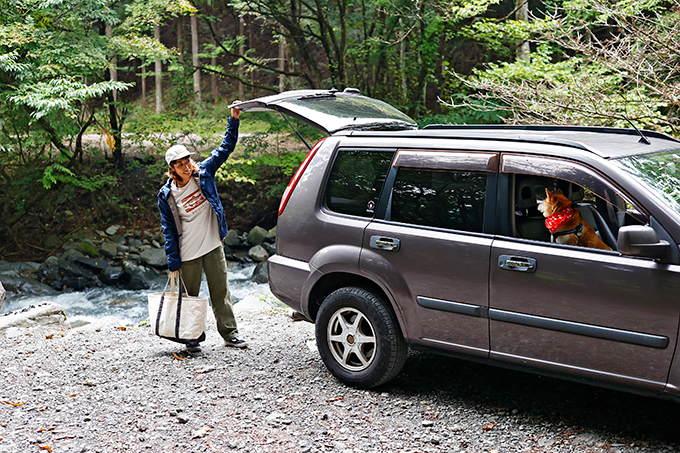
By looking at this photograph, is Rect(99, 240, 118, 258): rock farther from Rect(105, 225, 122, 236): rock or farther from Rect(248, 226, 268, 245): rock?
Rect(248, 226, 268, 245): rock

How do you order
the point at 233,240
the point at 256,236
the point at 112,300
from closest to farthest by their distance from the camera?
1. the point at 112,300
2. the point at 233,240
3. the point at 256,236

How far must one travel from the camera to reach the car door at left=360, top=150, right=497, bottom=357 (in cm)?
395

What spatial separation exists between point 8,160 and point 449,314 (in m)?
15.3

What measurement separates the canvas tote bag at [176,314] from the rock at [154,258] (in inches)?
382

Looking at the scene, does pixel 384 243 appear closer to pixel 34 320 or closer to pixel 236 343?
pixel 236 343

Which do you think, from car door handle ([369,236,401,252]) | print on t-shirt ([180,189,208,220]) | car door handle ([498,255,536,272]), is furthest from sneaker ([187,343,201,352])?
car door handle ([498,255,536,272])

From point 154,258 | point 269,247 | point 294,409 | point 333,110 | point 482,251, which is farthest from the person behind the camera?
point 269,247

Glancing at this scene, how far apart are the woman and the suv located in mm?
745

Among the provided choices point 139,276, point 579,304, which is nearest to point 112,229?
point 139,276

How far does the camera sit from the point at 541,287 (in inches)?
143

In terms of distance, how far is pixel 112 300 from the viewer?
12.7 meters

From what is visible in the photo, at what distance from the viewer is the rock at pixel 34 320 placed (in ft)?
23.8

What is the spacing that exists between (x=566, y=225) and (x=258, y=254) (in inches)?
485

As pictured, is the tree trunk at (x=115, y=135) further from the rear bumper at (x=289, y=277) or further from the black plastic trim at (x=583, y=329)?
the black plastic trim at (x=583, y=329)
